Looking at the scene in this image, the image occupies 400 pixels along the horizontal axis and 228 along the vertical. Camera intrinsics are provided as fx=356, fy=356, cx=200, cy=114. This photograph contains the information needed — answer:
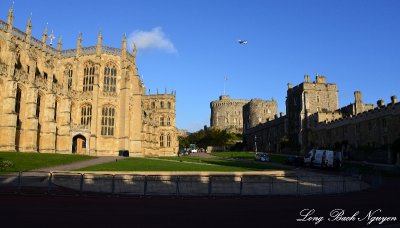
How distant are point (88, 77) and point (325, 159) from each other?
140 feet

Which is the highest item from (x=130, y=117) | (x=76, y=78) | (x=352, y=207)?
(x=76, y=78)

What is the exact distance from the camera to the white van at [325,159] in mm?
38438

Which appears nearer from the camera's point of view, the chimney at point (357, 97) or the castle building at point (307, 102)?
the chimney at point (357, 97)

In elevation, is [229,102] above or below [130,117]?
above

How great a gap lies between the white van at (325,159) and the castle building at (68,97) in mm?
32751

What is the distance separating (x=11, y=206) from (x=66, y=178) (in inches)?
230

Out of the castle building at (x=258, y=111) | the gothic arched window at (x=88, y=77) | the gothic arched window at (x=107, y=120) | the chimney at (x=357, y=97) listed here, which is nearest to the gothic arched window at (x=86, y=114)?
the gothic arched window at (x=107, y=120)

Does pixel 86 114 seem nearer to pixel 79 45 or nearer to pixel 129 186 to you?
pixel 79 45

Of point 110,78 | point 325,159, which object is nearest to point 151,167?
point 325,159

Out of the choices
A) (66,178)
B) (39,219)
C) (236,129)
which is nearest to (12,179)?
Answer: (66,178)

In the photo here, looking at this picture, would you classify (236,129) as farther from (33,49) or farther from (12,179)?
(12,179)

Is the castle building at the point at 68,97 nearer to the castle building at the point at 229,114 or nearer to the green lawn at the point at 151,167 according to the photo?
the green lawn at the point at 151,167

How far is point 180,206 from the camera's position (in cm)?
1436

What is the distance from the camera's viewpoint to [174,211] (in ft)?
42.8
